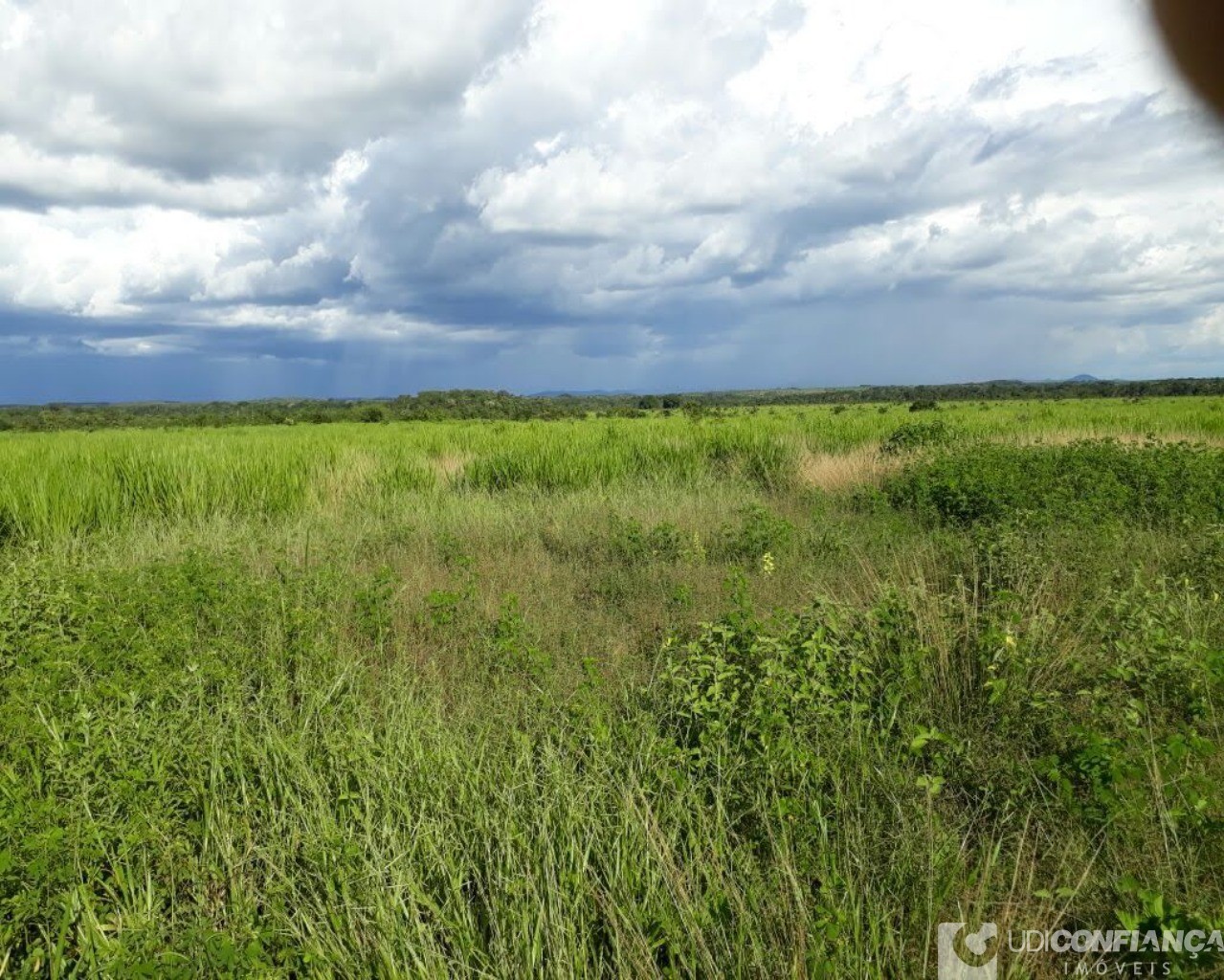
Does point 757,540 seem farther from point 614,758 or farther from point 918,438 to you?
point 918,438

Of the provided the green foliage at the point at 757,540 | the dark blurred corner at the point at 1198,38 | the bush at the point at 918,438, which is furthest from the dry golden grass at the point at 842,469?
the dark blurred corner at the point at 1198,38

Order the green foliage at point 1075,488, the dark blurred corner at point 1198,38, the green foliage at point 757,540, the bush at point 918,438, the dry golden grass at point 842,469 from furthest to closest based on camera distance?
the bush at point 918,438
the dry golden grass at point 842,469
the green foliage at point 1075,488
the green foliage at point 757,540
the dark blurred corner at point 1198,38

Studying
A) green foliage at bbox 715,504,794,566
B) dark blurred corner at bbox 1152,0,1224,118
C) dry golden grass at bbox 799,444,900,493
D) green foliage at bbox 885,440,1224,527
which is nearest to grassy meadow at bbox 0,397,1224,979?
green foliage at bbox 715,504,794,566

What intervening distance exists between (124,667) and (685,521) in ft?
19.1

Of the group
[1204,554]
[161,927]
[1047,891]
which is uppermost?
[1204,554]

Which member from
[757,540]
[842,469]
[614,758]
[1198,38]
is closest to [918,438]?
[842,469]

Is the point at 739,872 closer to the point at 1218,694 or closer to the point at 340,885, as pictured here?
the point at 340,885

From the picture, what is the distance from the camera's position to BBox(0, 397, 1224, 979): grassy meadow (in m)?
2.62

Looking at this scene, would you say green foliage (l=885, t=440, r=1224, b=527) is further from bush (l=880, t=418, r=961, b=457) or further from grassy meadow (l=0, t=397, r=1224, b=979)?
bush (l=880, t=418, r=961, b=457)

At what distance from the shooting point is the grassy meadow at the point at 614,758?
2615mm

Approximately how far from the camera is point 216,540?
8.17m

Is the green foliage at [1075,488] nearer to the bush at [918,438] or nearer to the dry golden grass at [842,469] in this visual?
the dry golden grass at [842,469]

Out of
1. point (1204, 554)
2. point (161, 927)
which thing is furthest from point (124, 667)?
point (1204, 554)

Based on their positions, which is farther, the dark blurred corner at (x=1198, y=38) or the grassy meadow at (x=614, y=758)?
the grassy meadow at (x=614, y=758)
